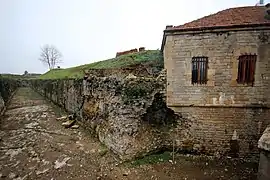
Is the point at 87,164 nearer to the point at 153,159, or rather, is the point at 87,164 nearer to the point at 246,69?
the point at 153,159

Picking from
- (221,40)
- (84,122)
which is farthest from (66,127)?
(221,40)

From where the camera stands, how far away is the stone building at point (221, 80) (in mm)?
9453

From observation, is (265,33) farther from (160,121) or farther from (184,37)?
(160,121)

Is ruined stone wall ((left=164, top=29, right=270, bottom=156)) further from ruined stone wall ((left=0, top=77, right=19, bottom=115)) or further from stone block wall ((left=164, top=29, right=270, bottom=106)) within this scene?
ruined stone wall ((left=0, top=77, right=19, bottom=115))

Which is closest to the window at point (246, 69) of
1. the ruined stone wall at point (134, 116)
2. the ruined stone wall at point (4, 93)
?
the ruined stone wall at point (134, 116)

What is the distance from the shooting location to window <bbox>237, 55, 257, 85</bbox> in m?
9.52

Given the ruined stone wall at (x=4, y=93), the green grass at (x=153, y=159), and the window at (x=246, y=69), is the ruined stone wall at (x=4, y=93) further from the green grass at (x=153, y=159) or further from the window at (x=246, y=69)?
the window at (x=246, y=69)

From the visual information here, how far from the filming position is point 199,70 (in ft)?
33.4

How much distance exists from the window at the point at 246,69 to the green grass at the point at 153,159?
478 centimetres

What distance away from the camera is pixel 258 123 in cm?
972

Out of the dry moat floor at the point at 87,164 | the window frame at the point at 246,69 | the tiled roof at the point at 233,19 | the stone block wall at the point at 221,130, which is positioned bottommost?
the dry moat floor at the point at 87,164


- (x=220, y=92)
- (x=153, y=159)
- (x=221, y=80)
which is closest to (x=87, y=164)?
(x=153, y=159)

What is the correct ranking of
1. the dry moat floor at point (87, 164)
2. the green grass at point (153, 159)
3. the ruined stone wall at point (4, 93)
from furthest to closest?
1. the ruined stone wall at point (4, 93)
2. the green grass at point (153, 159)
3. the dry moat floor at point (87, 164)

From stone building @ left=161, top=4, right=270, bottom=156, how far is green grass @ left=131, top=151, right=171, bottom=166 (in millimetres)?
855
